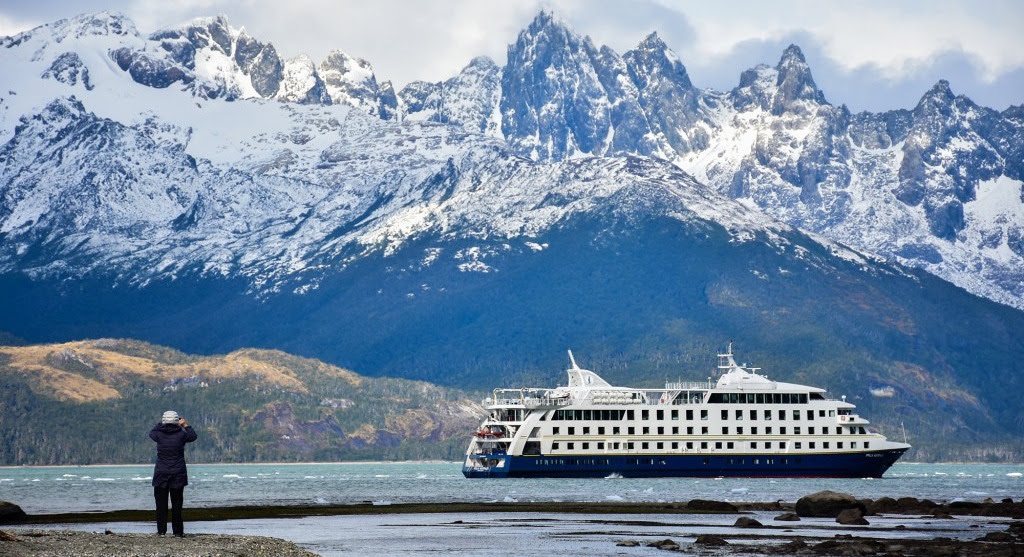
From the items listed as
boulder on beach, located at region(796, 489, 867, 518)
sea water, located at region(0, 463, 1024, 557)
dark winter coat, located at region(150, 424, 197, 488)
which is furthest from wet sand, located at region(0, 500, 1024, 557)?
dark winter coat, located at region(150, 424, 197, 488)

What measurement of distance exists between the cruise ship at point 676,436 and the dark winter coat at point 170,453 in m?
119

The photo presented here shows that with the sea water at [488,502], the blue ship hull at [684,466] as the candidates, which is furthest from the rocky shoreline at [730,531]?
the blue ship hull at [684,466]

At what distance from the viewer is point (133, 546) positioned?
6306 centimetres

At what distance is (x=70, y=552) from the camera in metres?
61.0

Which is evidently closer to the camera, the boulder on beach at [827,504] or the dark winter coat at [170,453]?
the dark winter coat at [170,453]

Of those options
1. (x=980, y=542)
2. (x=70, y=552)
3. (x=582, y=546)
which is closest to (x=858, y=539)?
(x=980, y=542)

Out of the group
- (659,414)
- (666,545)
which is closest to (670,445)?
(659,414)

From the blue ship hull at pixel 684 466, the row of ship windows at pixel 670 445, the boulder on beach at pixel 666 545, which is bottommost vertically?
the boulder on beach at pixel 666 545

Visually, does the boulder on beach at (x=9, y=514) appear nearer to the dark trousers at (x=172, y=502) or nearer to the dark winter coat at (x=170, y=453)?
the dark trousers at (x=172, y=502)

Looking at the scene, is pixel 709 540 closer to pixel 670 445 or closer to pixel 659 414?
pixel 670 445

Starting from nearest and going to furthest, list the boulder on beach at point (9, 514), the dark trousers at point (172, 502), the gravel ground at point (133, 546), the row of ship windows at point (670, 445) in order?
1. the gravel ground at point (133, 546)
2. the dark trousers at point (172, 502)
3. the boulder on beach at point (9, 514)
4. the row of ship windows at point (670, 445)

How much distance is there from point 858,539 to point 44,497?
302 feet

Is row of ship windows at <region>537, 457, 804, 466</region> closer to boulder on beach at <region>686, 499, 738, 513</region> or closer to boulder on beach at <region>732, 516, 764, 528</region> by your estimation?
boulder on beach at <region>686, 499, 738, 513</region>

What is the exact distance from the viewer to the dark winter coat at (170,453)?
6081cm
